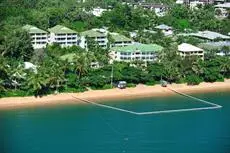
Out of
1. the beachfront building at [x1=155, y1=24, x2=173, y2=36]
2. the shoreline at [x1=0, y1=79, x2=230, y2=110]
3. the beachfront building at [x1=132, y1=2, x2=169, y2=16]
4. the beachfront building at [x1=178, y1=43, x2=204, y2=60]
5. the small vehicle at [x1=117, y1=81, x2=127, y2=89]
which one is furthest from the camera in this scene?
the beachfront building at [x1=132, y1=2, x2=169, y2=16]

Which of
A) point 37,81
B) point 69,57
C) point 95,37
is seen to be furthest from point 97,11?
point 37,81

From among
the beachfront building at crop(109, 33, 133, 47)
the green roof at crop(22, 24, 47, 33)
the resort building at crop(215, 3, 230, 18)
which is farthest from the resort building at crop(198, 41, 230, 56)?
the resort building at crop(215, 3, 230, 18)

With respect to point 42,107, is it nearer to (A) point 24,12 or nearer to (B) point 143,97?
(B) point 143,97

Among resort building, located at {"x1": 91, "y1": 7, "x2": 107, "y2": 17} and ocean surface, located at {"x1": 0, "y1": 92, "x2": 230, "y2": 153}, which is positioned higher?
resort building, located at {"x1": 91, "y1": 7, "x2": 107, "y2": 17}

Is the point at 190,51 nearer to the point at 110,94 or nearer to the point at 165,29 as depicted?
the point at 110,94

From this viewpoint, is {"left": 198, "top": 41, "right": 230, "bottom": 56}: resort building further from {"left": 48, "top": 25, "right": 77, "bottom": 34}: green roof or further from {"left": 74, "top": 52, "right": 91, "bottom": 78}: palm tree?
{"left": 74, "top": 52, "right": 91, "bottom": 78}: palm tree
